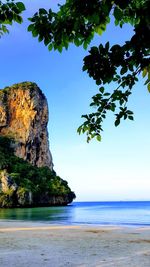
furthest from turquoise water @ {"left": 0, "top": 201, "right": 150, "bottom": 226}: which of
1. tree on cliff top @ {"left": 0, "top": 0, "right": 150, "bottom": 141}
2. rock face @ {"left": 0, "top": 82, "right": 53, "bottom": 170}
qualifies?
rock face @ {"left": 0, "top": 82, "right": 53, "bottom": 170}

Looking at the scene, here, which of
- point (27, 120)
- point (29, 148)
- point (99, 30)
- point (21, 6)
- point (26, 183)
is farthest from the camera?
point (27, 120)

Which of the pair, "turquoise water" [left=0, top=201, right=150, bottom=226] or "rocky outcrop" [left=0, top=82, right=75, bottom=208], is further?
"rocky outcrop" [left=0, top=82, right=75, bottom=208]

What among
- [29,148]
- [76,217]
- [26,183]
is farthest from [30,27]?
[29,148]

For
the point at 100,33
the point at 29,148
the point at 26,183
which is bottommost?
the point at 100,33

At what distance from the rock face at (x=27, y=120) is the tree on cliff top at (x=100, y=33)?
365 feet

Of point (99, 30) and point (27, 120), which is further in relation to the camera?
point (27, 120)

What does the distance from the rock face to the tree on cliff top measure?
11132cm

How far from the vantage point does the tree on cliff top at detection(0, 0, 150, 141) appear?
2.46 m

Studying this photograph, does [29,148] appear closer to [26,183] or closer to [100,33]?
[26,183]

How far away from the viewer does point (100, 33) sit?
10.1 ft

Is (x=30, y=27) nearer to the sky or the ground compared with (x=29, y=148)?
nearer to the ground

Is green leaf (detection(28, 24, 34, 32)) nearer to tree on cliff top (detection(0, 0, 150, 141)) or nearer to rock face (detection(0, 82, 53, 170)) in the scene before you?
tree on cliff top (detection(0, 0, 150, 141))

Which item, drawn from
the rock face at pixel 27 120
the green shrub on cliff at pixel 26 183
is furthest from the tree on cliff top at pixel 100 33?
the rock face at pixel 27 120

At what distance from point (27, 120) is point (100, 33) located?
11745 centimetres
